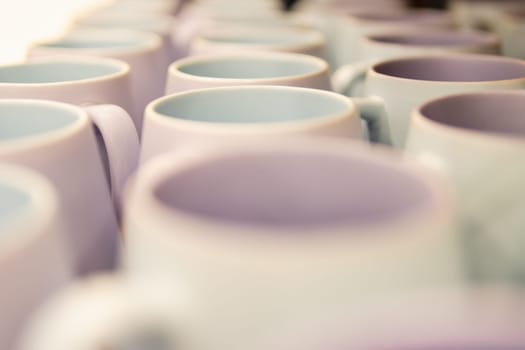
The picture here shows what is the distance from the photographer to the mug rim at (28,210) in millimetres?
286

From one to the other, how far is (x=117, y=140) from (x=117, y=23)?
67 centimetres

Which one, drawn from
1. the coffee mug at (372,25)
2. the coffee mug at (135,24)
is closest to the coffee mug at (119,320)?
the coffee mug at (372,25)

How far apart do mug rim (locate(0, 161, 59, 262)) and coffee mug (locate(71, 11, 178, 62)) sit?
72cm

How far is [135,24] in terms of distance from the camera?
1137mm

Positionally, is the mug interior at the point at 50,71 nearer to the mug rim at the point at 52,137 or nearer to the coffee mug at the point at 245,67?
the coffee mug at the point at 245,67

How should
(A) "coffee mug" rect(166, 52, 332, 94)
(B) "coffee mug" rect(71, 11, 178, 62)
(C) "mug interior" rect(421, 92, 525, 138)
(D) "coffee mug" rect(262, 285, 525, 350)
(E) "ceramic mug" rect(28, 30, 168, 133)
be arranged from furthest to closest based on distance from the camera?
(B) "coffee mug" rect(71, 11, 178, 62) → (E) "ceramic mug" rect(28, 30, 168, 133) → (A) "coffee mug" rect(166, 52, 332, 94) → (C) "mug interior" rect(421, 92, 525, 138) → (D) "coffee mug" rect(262, 285, 525, 350)

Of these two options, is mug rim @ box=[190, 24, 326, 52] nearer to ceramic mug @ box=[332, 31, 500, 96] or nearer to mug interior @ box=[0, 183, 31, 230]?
ceramic mug @ box=[332, 31, 500, 96]

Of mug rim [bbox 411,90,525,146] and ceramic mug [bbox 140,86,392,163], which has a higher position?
mug rim [bbox 411,90,525,146]

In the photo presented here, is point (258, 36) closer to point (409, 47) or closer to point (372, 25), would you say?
point (372, 25)

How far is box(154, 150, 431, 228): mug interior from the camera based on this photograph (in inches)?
12.6

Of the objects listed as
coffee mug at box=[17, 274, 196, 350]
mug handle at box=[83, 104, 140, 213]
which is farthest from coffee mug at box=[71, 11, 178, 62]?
coffee mug at box=[17, 274, 196, 350]

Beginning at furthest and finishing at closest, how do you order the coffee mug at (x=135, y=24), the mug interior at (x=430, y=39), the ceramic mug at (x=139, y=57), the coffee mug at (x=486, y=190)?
the coffee mug at (x=135, y=24)
the mug interior at (x=430, y=39)
the ceramic mug at (x=139, y=57)
the coffee mug at (x=486, y=190)

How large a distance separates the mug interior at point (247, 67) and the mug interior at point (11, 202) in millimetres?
336

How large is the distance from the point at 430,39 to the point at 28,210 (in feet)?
2.20
